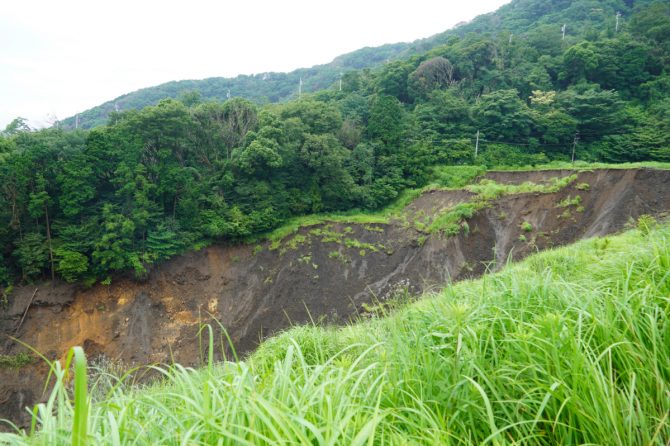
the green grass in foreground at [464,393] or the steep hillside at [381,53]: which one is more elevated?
the steep hillside at [381,53]

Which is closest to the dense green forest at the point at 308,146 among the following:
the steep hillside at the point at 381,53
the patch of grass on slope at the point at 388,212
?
the patch of grass on slope at the point at 388,212

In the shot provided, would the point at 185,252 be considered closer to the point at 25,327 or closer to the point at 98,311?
the point at 98,311

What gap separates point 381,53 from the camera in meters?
64.9

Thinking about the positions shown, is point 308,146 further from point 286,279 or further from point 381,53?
point 381,53

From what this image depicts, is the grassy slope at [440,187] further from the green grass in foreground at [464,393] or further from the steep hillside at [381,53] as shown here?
the steep hillside at [381,53]

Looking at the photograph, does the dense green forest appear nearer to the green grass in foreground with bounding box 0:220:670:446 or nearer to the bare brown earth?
the bare brown earth

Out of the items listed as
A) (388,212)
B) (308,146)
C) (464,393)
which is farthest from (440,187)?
(464,393)

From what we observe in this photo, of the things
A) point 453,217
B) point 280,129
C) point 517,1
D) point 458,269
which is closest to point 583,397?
point 458,269

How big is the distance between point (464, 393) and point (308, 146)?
58.5 feet

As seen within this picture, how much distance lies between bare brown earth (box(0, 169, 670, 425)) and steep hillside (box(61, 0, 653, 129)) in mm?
23327

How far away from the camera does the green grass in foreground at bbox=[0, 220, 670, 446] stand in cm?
122

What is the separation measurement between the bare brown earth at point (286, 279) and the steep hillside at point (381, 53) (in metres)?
23.3

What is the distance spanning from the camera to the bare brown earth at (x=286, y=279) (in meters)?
12.7

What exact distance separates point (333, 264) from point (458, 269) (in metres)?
5.39
